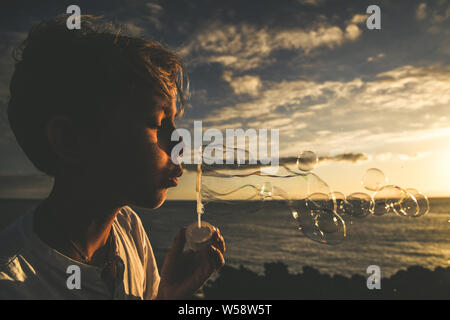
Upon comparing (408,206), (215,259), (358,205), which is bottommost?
(408,206)

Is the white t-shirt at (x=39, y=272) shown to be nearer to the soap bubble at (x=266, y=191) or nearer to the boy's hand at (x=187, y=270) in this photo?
the boy's hand at (x=187, y=270)

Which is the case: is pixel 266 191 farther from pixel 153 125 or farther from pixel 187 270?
pixel 153 125

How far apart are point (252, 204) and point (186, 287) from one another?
1408 mm

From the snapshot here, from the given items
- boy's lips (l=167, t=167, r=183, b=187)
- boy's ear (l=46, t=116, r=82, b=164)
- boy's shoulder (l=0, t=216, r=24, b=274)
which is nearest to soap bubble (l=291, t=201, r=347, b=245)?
boy's lips (l=167, t=167, r=183, b=187)

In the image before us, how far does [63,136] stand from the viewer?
56.4 inches

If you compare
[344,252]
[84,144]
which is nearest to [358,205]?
[84,144]

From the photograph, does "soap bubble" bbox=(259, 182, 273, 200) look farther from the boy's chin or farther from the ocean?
the ocean

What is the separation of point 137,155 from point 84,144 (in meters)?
0.27

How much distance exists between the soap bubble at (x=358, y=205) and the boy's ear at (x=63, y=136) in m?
4.60

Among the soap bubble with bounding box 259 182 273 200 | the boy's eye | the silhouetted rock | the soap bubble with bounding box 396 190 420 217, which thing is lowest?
the silhouetted rock

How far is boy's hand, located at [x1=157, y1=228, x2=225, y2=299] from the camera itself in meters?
1.81

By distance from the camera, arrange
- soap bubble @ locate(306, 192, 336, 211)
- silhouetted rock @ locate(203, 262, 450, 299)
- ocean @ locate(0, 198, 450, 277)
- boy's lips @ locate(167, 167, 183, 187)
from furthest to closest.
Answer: ocean @ locate(0, 198, 450, 277) < silhouetted rock @ locate(203, 262, 450, 299) < soap bubble @ locate(306, 192, 336, 211) < boy's lips @ locate(167, 167, 183, 187)

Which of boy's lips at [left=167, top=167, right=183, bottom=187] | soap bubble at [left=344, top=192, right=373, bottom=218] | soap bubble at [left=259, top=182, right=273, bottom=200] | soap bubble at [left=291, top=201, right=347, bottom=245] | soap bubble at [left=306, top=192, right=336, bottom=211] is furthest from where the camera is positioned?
soap bubble at [left=344, top=192, right=373, bottom=218]
